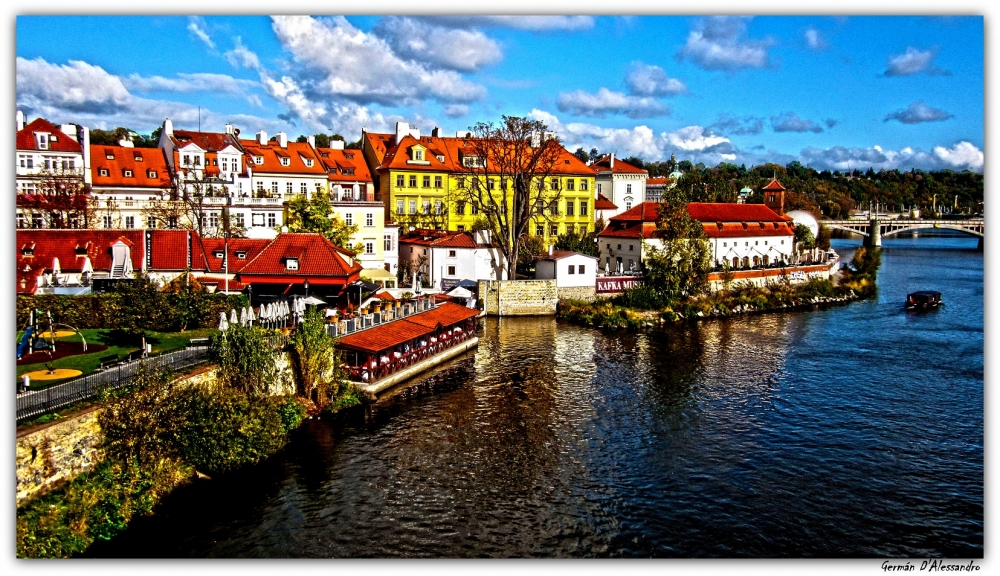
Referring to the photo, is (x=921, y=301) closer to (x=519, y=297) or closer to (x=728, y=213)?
(x=728, y=213)

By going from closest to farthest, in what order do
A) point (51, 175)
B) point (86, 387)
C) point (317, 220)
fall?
point (86, 387) → point (51, 175) → point (317, 220)

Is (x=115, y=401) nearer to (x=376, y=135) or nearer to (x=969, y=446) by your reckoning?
(x=969, y=446)

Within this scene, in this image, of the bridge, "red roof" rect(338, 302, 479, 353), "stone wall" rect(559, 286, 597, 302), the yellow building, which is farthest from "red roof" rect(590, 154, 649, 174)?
"red roof" rect(338, 302, 479, 353)

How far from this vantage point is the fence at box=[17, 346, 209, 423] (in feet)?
48.0

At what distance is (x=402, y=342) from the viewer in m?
26.5

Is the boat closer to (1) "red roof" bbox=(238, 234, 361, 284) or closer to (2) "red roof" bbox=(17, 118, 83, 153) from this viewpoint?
(1) "red roof" bbox=(238, 234, 361, 284)

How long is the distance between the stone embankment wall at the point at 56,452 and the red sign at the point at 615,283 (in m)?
32.2

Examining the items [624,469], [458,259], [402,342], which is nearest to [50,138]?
[458,259]

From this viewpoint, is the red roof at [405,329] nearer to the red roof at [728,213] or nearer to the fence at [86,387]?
the fence at [86,387]

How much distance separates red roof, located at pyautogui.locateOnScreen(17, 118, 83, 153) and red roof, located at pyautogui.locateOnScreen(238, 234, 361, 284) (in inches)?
700

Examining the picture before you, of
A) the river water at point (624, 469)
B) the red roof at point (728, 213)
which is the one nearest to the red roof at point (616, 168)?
the red roof at point (728, 213)

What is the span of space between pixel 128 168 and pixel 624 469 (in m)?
36.4

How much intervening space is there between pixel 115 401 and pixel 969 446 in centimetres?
2141

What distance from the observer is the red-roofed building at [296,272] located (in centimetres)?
3000
